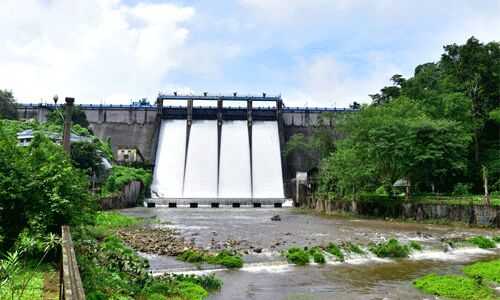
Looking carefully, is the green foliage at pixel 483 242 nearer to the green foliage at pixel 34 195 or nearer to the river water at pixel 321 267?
the river water at pixel 321 267

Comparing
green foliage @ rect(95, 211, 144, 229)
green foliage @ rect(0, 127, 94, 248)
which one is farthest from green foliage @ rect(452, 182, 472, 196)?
green foliage @ rect(0, 127, 94, 248)

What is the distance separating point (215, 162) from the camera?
5644 cm

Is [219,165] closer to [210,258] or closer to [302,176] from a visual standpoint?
[302,176]

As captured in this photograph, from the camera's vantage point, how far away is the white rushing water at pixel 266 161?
5300 centimetres

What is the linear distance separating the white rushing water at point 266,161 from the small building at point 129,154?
14972 millimetres

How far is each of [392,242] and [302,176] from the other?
111 feet

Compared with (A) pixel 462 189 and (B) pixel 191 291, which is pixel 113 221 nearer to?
(B) pixel 191 291

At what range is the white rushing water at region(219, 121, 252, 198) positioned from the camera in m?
52.5

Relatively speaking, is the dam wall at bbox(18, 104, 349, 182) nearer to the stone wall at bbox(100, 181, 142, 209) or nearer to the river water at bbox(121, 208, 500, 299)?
the stone wall at bbox(100, 181, 142, 209)

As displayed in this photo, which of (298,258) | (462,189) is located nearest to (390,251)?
(298,258)

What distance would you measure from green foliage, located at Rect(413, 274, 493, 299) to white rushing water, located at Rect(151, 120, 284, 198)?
135ft

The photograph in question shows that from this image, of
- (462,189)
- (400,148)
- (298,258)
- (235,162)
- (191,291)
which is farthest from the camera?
(235,162)

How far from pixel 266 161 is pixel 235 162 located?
3.95m

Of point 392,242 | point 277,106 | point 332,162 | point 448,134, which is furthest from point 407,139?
point 277,106
